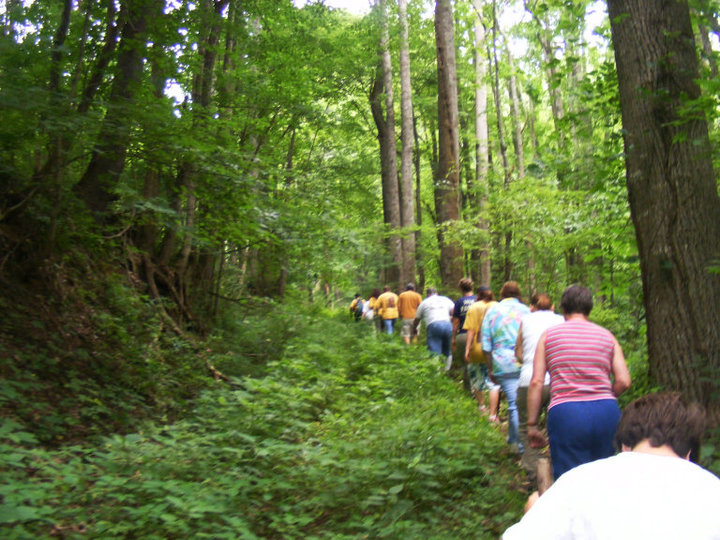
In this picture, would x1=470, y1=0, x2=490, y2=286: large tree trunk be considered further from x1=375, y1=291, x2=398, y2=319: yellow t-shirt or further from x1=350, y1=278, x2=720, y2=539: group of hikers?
x1=350, y1=278, x2=720, y2=539: group of hikers

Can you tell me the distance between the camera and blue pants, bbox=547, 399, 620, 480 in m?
4.07

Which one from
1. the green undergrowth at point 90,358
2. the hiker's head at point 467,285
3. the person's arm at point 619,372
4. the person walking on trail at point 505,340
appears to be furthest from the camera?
the hiker's head at point 467,285

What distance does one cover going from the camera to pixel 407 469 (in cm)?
547

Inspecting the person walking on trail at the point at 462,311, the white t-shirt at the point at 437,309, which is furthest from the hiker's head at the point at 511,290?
the white t-shirt at the point at 437,309

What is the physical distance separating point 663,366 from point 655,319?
0.42 metres

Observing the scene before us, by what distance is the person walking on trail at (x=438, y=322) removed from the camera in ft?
38.2

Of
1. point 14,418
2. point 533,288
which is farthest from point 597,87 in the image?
point 533,288

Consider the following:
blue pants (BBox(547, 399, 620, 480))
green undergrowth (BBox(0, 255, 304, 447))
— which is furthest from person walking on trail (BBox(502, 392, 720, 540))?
green undergrowth (BBox(0, 255, 304, 447))

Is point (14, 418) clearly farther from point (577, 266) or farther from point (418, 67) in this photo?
point (418, 67)

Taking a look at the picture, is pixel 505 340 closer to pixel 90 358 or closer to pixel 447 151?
pixel 90 358

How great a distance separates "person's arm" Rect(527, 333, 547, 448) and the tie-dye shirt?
2.74m

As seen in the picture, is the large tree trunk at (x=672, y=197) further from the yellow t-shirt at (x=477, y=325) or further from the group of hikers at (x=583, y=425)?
the yellow t-shirt at (x=477, y=325)

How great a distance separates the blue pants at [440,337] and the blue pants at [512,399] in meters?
4.23

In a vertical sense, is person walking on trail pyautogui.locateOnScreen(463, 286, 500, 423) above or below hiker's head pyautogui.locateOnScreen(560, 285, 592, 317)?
below
